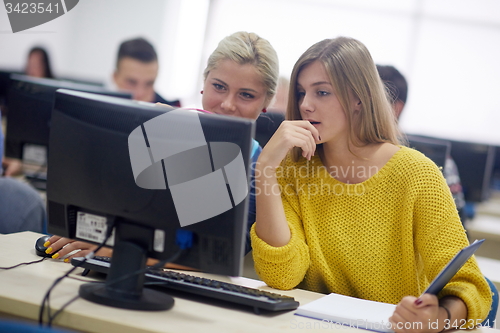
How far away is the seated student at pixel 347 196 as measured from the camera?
123 cm

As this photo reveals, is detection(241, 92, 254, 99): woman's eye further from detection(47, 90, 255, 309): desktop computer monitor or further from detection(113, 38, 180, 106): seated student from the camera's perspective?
detection(113, 38, 180, 106): seated student

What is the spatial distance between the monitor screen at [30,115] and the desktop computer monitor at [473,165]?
2026mm

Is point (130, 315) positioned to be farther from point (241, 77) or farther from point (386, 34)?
point (386, 34)

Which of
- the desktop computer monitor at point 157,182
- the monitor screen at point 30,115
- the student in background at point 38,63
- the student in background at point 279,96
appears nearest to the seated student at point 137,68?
the monitor screen at point 30,115

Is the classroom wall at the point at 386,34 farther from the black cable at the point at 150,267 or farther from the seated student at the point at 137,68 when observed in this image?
the black cable at the point at 150,267

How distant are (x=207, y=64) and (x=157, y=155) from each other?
2.66ft

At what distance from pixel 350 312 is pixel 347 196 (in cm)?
42

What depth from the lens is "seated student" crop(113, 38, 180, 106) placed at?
10.8ft

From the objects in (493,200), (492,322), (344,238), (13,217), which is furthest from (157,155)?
(493,200)

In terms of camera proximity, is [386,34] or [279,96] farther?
[386,34]

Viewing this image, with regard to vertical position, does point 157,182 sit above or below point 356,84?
below

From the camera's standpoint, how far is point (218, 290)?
1017 mm

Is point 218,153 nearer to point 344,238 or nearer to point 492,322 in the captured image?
point 344,238

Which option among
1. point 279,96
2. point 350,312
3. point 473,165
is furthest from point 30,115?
point 473,165
